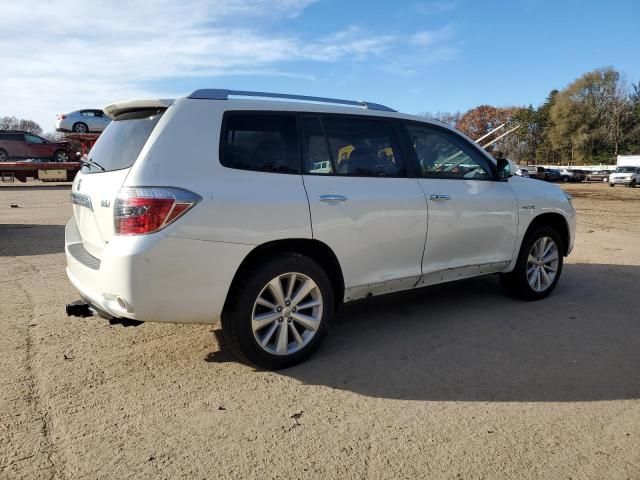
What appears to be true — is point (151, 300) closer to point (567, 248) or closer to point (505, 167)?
point (505, 167)

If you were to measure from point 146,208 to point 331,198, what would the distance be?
1295 mm

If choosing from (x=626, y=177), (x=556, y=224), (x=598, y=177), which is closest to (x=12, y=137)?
(x=556, y=224)

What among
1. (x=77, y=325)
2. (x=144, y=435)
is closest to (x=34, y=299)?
(x=77, y=325)

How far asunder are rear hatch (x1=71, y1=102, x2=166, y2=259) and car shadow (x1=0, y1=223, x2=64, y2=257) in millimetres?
4739

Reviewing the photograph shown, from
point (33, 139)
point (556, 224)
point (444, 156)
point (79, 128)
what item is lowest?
point (556, 224)

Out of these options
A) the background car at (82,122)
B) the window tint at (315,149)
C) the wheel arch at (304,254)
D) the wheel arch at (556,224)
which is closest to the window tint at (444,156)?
the wheel arch at (556,224)

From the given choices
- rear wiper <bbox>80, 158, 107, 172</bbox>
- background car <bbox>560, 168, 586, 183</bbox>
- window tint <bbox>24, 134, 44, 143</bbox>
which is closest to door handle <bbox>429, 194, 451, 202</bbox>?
rear wiper <bbox>80, 158, 107, 172</bbox>

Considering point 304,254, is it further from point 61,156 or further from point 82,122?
point 61,156

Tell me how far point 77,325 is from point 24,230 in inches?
273

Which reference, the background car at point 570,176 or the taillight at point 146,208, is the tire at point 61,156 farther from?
the background car at point 570,176

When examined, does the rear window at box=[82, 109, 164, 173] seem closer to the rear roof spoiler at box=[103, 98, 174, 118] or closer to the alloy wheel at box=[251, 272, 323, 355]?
the rear roof spoiler at box=[103, 98, 174, 118]

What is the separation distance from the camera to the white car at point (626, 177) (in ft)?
127

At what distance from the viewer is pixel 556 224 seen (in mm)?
5477

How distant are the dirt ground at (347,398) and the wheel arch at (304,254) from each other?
563 mm
